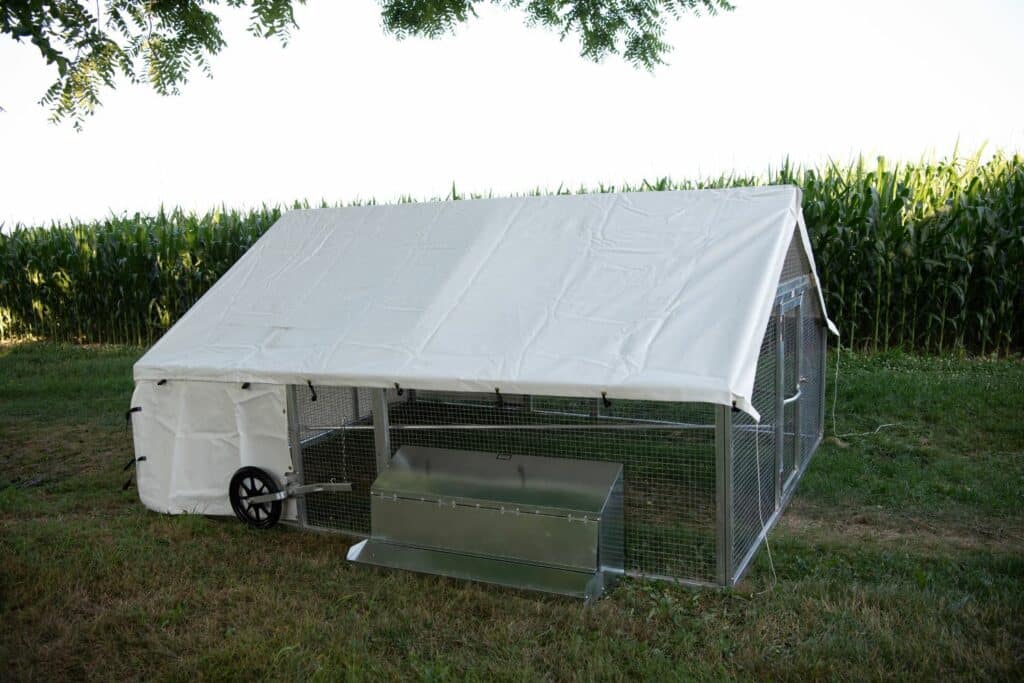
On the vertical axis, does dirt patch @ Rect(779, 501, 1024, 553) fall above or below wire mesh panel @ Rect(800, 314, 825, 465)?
below

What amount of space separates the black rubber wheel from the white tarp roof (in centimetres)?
57

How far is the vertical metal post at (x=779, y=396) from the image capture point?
4297 millimetres

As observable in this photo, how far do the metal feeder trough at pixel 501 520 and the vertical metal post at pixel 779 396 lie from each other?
1.19 metres

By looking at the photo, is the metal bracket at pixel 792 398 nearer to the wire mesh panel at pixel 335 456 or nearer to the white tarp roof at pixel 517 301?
the white tarp roof at pixel 517 301

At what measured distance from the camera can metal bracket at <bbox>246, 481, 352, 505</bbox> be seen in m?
4.29

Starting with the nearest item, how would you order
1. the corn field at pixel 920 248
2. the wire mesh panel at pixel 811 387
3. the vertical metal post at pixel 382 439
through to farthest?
the vertical metal post at pixel 382 439, the wire mesh panel at pixel 811 387, the corn field at pixel 920 248

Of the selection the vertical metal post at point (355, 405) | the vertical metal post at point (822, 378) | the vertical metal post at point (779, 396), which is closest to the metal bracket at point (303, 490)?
the vertical metal post at point (355, 405)

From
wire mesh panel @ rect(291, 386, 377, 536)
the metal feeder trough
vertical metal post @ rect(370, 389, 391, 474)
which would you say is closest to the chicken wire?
the metal feeder trough

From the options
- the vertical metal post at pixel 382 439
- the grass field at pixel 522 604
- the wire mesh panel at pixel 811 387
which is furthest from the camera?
the wire mesh panel at pixel 811 387

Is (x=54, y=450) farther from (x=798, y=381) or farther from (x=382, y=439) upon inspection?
(x=798, y=381)

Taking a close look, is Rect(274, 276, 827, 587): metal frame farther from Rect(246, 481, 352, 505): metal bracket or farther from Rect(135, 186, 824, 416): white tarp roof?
Rect(135, 186, 824, 416): white tarp roof

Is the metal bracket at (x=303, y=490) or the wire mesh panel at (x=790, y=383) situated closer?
the metal bracket at (x=303, y=490)

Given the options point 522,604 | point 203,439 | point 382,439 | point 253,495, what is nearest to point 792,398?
point 522,604

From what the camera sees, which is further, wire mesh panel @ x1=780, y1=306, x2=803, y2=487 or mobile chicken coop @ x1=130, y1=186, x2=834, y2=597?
wire mesh panel @ x1=780, y1=306, x2=803, y2=487
